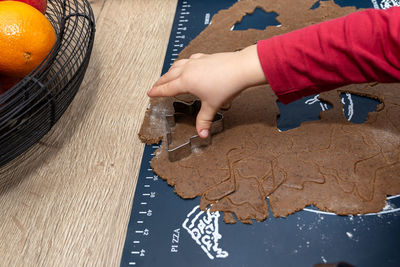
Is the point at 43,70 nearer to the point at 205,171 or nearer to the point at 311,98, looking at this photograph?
the point at 205,171

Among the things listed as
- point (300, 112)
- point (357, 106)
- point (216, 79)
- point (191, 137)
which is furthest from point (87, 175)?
point (357, 106)

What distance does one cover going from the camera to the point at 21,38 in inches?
25.5

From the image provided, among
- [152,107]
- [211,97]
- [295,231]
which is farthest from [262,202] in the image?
[152,107]

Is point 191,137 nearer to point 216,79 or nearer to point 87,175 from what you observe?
point 216,79

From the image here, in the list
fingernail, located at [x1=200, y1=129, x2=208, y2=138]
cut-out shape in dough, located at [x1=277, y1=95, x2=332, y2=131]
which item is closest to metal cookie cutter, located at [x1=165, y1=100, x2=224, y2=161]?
fingernail, located at [x1=200, y1=129, x2=208, y2=138]

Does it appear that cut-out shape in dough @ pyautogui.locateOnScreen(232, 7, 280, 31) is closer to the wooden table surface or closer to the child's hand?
the wooden table surface

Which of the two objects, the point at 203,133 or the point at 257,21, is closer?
the point at 203,133

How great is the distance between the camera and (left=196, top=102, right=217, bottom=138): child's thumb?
73 centimetres

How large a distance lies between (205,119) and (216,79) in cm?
9

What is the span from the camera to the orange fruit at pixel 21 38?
0.64 m

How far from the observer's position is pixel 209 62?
0.72 meters

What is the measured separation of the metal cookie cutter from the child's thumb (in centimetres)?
3

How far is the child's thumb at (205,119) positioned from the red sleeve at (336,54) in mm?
133

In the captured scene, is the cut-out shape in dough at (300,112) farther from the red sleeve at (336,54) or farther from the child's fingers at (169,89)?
the child's fingers at (169,89)
